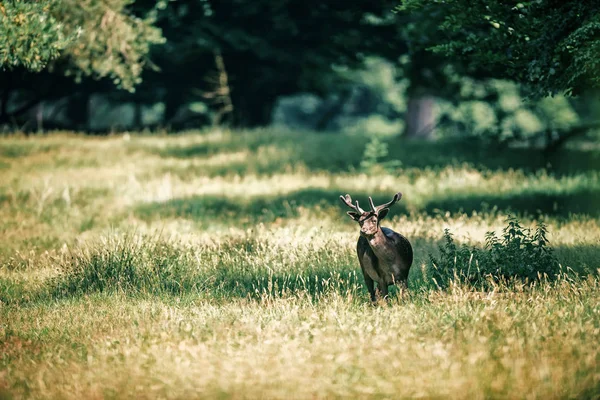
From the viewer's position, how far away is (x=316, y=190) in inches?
614

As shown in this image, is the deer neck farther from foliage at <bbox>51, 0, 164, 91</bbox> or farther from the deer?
foliage at <bbox>51, 0, 164, 91</bbox>

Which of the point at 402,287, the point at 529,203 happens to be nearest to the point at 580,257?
the point at 402,287

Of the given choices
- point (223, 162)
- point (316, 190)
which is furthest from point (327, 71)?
point (316, 190)

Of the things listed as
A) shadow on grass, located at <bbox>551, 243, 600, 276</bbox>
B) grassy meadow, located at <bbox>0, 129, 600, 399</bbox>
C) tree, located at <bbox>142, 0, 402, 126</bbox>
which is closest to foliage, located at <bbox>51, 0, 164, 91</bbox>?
grassy meadow, located at <bbox>0, 129, 600, 399</bbox>

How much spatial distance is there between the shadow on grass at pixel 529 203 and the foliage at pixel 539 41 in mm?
3601

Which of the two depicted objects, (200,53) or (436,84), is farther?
(200,53)

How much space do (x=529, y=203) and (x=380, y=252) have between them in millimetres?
7695

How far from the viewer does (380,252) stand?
23.7 ft

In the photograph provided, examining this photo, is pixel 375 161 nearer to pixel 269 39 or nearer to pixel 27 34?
pixel 269 39

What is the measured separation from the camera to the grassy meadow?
18.4 ft

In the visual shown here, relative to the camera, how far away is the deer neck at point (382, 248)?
284 inches

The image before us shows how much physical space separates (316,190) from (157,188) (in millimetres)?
3307

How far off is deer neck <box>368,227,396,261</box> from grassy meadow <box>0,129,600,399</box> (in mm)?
498

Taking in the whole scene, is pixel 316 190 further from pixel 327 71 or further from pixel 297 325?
pixel 327 71
